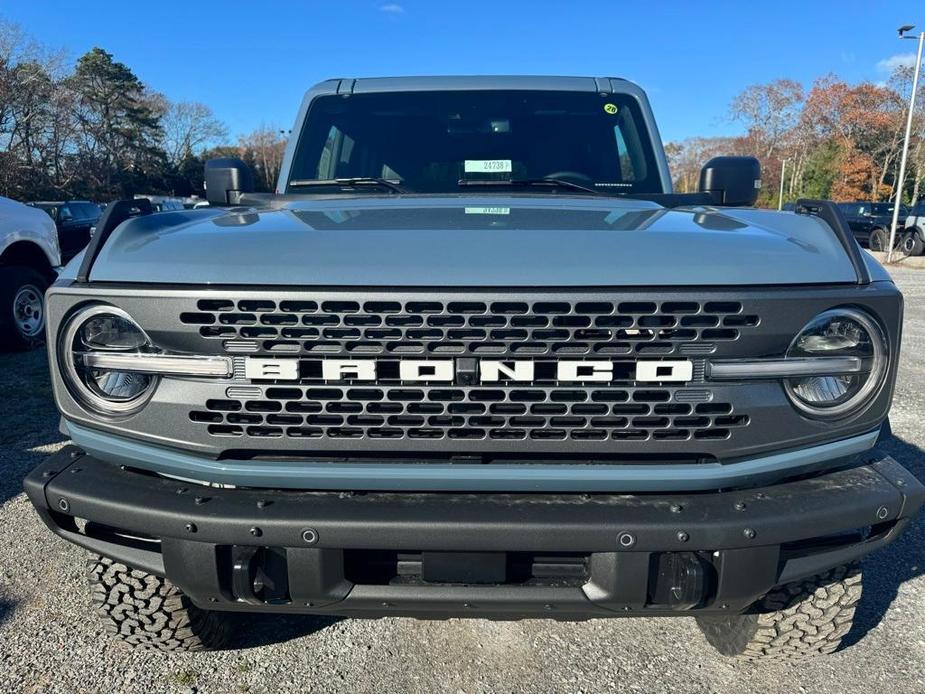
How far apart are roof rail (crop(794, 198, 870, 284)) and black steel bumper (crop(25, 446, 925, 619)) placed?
574mm

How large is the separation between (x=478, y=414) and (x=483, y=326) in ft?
0.79

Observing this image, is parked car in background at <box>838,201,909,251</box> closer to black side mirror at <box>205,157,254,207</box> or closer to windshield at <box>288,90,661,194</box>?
windshield at <box>288,90,661,194</box>

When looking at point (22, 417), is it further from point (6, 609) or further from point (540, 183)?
point (540, 183)

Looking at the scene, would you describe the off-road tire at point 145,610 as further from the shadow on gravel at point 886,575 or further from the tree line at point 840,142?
the tree line at point 840,142

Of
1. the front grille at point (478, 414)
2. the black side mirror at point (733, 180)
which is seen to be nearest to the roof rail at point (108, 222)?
the front grille at point (478, 414)

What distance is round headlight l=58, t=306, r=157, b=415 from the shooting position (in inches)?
78.3

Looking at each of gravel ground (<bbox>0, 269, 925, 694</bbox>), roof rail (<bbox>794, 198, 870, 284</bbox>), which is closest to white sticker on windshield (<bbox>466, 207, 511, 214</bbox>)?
roof rail (<bbox>794, 198, 870, 284</bbox>)

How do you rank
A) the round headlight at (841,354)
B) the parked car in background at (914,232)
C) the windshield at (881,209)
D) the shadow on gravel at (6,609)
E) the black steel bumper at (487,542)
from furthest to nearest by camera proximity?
1. the windshield at (881,209)
2. the parked car in background at (914,232)
3. the shadow on gravel at (6,609)
4. the round headlight at (841,354)
5. the black steel bumper at (487,542)

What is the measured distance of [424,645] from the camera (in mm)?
2723

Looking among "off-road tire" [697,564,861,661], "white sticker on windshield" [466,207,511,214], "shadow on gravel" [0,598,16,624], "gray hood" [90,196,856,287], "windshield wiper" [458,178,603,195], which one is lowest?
"shadow on gravel" [0,598,16,624]

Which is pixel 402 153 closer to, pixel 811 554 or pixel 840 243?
pixel 840 243

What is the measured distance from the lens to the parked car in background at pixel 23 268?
7.44 meters

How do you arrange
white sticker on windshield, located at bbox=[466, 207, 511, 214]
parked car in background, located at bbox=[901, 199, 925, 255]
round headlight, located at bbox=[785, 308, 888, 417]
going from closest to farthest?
round headlight, located at bbox=[785, 308, 888, 417] → white sticker on windshield, located at bbox=[466, 207, 511, 214] → parked car in background, located at bbox=[901, 199, 925, 255]

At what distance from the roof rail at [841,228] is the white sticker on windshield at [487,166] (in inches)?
57.8
